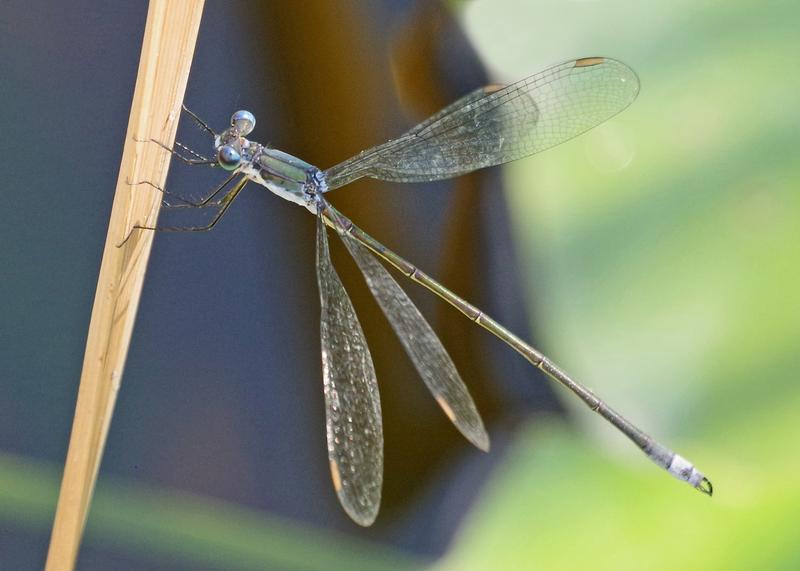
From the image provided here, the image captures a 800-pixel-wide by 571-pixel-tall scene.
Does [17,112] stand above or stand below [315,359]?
above

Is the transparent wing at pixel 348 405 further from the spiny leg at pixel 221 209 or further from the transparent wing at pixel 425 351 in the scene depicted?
the spiny leg at pixel 221 209

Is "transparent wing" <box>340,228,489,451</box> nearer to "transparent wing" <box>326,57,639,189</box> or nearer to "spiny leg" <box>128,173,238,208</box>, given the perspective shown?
"transparent wing" <box>326,57,639,189</box>

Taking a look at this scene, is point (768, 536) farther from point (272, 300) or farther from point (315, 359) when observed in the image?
point (272, 300)

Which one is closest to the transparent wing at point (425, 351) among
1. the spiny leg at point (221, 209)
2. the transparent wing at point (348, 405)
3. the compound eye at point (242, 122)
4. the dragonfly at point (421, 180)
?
the dragonfly at point (421, 180)

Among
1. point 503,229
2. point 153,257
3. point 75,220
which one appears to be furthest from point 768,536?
point 75,220

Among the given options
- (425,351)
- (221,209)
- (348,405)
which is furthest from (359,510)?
(221,209)

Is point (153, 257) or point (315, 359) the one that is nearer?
point (153, 257)
